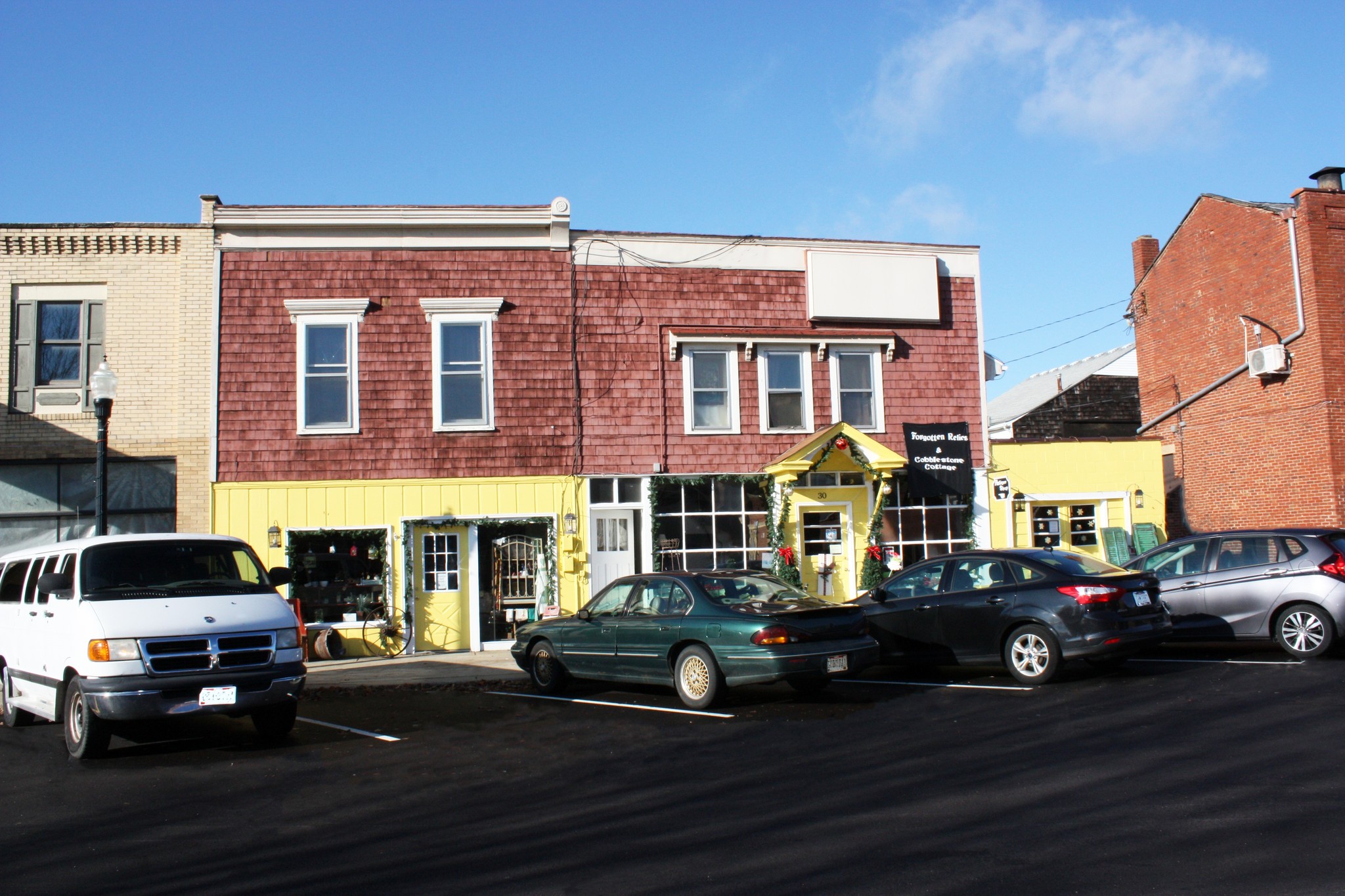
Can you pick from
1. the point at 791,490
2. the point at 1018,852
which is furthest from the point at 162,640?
the point at 791,490

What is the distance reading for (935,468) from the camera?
1939 cm

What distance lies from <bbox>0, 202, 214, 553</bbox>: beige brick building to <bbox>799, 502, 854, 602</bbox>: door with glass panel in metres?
9.87

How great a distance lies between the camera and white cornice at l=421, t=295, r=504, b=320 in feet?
59.5

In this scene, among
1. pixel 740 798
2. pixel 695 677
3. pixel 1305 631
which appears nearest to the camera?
pixel 740 798

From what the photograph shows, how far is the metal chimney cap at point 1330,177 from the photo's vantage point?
23.0 metres

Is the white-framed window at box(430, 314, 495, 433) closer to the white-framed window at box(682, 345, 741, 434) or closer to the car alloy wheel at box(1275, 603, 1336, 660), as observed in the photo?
the white-framed window at box(682, 345, 741, 434)

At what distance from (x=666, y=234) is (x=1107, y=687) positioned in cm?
1091

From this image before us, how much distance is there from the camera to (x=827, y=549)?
62.7ft

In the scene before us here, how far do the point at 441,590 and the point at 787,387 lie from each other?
6775 millimetres

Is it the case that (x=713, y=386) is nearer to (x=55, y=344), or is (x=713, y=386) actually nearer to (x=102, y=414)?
(x=102, y=414)

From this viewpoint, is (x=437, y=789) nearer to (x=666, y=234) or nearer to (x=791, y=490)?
(x=791, y=490)

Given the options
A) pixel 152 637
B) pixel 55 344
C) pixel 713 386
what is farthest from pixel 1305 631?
pixel 55 344

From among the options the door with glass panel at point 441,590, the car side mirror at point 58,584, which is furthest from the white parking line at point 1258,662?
the car side mirror at point 58,584

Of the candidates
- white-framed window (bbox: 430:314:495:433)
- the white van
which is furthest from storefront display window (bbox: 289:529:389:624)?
the white van
